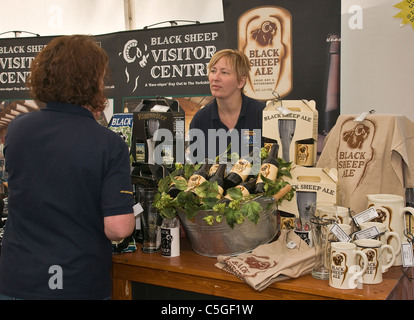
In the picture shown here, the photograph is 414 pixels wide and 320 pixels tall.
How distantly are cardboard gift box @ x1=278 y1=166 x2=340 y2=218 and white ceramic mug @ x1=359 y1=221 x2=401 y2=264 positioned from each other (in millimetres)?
209

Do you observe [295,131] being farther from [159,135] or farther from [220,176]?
[159,135]

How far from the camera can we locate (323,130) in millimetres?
2947

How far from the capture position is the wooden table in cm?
130

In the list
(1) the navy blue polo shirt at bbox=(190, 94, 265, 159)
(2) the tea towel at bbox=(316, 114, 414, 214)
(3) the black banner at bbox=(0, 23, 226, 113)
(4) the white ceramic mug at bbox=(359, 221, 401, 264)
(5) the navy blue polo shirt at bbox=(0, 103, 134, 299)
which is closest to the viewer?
(5) the navy blue polo shirt at bbox=(0, 103, 134, 299)

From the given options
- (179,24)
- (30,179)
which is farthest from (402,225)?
(179,24)

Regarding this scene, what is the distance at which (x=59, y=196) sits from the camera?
4.20 ft

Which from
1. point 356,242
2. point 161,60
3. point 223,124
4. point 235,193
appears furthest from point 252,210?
point 161,60

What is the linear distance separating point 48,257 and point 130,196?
0.91 feet

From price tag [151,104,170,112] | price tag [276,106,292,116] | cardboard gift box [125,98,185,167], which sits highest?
price tag [151,104,170,112]

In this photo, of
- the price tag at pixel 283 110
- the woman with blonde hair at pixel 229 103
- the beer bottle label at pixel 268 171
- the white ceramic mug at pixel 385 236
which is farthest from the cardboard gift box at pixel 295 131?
the woman with blonde hair at pixel 229 103

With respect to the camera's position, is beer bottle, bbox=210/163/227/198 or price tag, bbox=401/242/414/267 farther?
beer bottle, bbox=210/163/227/198

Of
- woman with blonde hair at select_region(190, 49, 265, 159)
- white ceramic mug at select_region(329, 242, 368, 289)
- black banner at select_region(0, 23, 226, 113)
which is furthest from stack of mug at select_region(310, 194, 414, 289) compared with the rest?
black banner at select_region(0, 23, 226, 113)

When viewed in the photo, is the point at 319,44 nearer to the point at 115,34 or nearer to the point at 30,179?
the point at 115,34

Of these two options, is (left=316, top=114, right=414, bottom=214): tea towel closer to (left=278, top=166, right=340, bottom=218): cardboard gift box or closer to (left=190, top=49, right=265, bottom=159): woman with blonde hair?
(left=278, top=166, right=340, bottom=218): cardboard gift box
